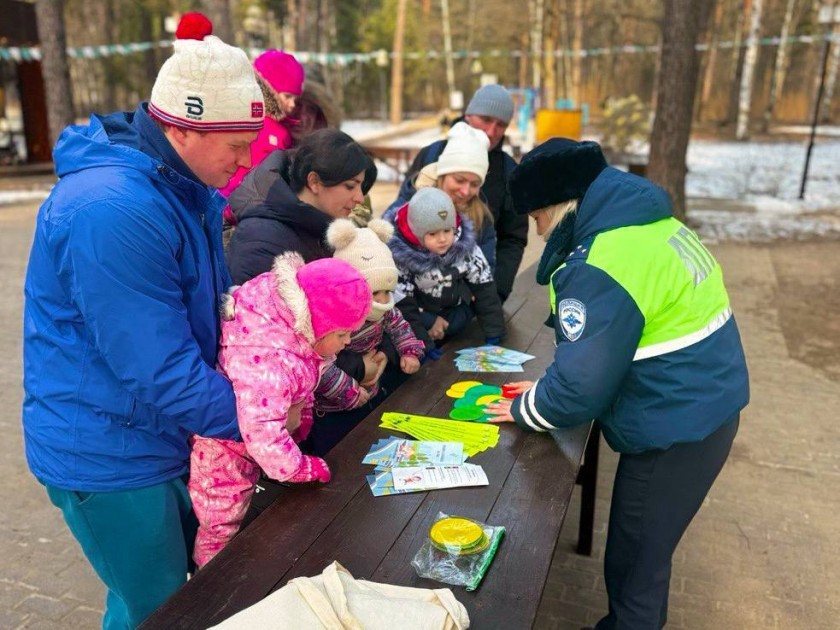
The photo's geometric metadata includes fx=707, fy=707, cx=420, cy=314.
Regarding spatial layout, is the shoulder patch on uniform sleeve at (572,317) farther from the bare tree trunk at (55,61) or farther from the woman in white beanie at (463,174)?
the bare tree trunk at (55,61)

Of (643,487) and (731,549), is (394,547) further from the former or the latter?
(731,549)

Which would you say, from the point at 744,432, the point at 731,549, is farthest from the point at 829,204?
the point at 731,549

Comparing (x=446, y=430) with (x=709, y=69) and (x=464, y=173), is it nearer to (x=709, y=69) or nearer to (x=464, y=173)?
(x=464, y=173)

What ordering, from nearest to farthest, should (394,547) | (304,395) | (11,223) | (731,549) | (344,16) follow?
(394,547) → (304,395) → (731,549) → (11,223) → (344,16)

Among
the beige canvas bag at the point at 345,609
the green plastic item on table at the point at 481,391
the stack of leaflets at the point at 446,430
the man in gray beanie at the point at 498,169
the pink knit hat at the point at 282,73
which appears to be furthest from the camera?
the man in gray beanie at the point at 498,169

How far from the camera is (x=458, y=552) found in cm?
167

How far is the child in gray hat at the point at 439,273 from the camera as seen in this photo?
298 centimetres

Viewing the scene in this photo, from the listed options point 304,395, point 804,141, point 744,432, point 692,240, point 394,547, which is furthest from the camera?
point 804,141

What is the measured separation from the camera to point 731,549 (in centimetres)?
330

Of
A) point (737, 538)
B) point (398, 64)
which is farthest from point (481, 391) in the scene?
point (398, 64)

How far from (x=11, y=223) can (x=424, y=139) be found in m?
15.7

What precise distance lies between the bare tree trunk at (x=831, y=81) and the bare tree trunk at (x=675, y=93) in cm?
1785

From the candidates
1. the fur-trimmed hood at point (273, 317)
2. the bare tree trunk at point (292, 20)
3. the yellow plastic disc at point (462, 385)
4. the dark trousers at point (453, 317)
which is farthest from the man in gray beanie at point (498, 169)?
the bare tree trunk at point (292, 20)

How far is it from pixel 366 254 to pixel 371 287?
0.38 feet
